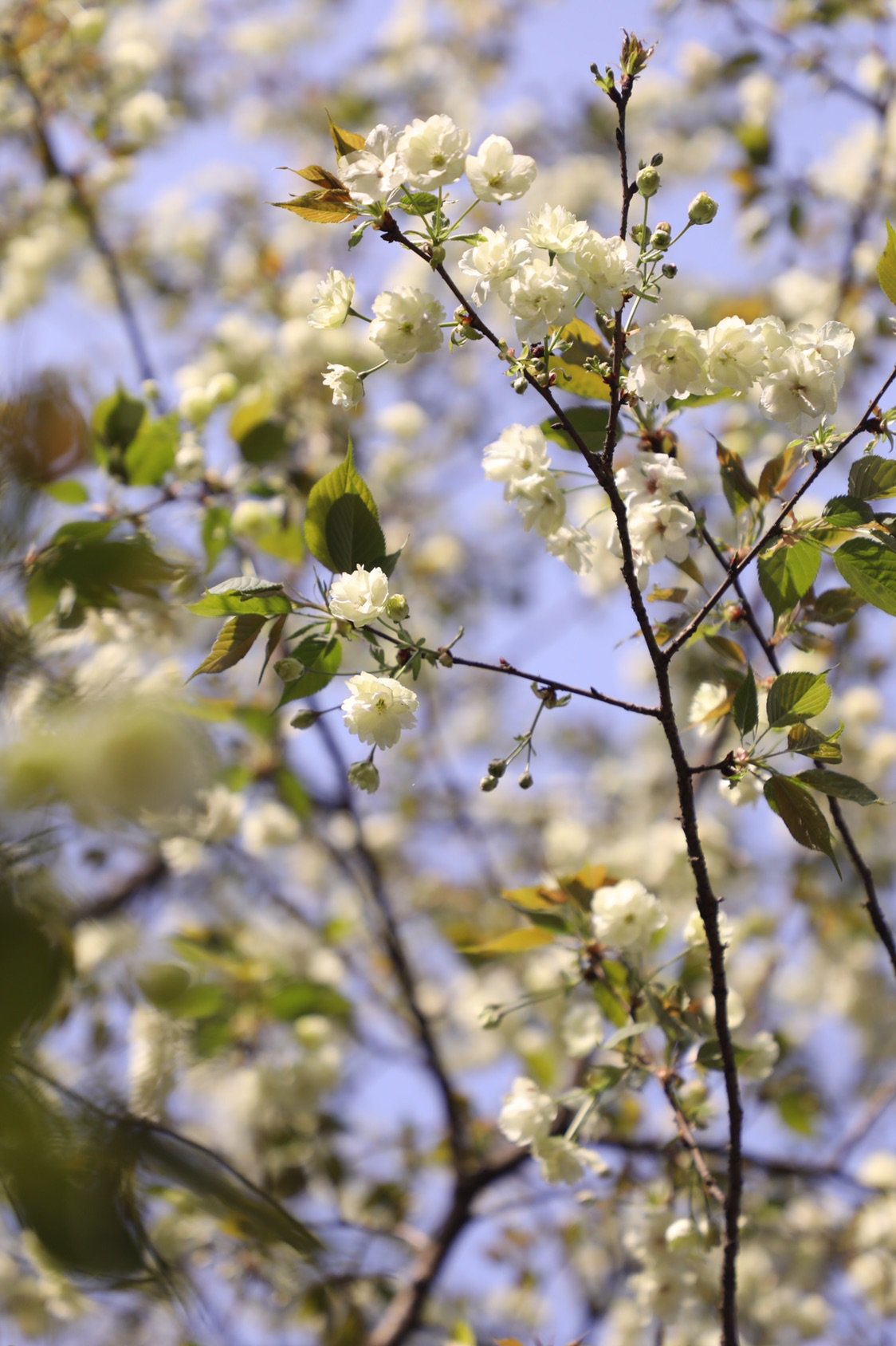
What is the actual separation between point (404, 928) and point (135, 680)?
4.06 m

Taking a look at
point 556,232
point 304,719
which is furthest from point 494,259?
point 304,719

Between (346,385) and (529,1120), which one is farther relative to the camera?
(529,1120)

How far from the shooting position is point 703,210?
103 centimetres

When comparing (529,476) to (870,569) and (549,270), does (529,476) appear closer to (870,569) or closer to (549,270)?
(549,270)

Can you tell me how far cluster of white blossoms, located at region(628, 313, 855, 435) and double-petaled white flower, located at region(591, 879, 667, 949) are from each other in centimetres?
64

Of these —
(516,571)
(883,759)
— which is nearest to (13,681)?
(883,759)

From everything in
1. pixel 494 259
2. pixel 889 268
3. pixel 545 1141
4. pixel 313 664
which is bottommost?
pixel 545 1141

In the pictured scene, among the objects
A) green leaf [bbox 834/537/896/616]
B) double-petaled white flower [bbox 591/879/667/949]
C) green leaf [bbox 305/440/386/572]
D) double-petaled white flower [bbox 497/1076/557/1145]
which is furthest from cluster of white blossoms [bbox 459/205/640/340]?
double-petaled white flower [bbox 497/1076/557/1145]

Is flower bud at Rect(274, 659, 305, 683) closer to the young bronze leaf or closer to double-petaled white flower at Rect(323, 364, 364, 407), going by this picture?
double-petaled white flower at Rect(323, 364, 364, 407)

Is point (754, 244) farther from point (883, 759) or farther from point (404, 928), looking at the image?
point (404, 928)

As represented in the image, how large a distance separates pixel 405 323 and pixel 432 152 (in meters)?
0.16

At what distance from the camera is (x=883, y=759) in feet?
10.8

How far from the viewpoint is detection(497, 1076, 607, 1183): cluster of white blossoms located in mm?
1374

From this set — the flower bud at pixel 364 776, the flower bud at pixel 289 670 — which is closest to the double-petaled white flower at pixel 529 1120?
the flower bud at pixel 364 776
